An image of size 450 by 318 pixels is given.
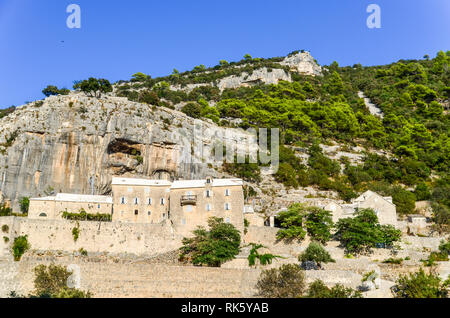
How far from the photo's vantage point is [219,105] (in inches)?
3814

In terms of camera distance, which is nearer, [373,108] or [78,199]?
[78,199]

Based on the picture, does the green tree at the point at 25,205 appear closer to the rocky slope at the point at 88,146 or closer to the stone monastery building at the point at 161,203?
the rocky slope at the point at 88,146

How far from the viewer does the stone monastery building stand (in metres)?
48.3

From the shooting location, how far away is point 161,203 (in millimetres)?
51594

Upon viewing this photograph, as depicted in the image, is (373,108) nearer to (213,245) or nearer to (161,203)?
(161,203)

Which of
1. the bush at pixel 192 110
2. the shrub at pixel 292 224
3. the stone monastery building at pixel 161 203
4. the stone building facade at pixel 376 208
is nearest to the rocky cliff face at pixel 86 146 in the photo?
the stone monastery building at pixel 161 203

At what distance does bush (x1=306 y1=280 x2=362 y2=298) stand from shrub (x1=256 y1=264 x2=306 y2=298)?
0.83m

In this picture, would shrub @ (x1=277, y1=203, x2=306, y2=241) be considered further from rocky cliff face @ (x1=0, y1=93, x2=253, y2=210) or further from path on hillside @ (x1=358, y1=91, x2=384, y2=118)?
path on hillside @ (x1=358, y1=91, x2=384, y2=118)

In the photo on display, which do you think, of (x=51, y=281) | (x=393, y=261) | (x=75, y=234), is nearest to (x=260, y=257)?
(x=393, y=261)

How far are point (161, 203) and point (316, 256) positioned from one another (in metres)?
19.1

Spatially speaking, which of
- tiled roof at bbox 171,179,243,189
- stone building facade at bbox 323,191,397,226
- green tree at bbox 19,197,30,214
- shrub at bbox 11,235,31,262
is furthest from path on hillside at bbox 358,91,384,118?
shrub at bbox 11,235,31,262

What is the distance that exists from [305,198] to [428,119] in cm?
5498

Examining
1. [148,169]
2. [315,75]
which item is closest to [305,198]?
[148,169]

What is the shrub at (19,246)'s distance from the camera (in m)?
41.3
